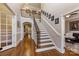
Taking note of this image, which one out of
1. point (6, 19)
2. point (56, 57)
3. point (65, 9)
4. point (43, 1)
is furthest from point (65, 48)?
point (6, 19)

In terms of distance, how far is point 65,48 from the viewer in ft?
7.51

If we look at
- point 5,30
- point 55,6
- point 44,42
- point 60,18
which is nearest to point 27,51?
point 44,42

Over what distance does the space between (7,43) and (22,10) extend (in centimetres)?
76

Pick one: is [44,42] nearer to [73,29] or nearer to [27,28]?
[27,28]

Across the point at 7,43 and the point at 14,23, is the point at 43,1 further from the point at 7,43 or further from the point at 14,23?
the point at 7,43

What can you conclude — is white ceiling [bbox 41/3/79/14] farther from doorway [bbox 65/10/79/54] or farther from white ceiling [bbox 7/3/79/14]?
doorway [bbox 65/10/79/54]

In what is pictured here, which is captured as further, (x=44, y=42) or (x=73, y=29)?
(x=44, y=42)

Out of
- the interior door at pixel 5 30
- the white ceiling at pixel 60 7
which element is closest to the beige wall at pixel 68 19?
the white ceiling at pixel 60 7

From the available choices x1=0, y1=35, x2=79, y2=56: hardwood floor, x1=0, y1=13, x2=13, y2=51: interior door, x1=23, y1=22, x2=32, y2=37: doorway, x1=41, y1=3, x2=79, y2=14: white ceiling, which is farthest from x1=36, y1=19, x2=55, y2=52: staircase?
x1=0, y1=13, x2=13, y2=51: interior door

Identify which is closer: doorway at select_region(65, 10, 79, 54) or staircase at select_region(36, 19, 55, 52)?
doorway at select_region(65, 10, 79, 54)

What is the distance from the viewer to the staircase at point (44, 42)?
2.33 meters

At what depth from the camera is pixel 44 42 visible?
92.5 inches

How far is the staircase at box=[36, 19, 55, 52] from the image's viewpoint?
2.33 m

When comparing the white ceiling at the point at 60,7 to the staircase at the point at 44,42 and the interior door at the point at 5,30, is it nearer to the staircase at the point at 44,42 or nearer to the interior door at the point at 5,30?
the staircase at the point at 44,42
